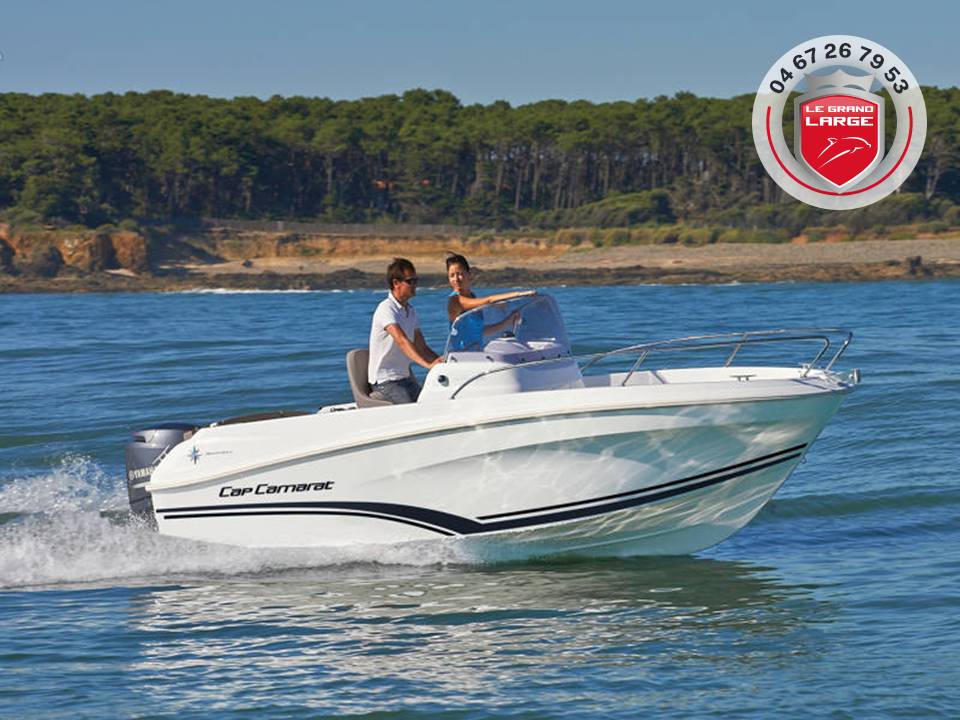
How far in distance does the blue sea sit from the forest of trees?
7183cm

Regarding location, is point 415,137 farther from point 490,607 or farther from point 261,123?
point 490,607

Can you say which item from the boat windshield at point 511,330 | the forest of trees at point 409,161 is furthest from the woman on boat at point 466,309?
the forest of trees at point 409,161

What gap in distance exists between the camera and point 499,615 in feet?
23.0

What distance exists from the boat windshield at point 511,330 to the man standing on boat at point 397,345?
0.20 meters

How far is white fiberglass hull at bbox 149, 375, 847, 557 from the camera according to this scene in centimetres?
718

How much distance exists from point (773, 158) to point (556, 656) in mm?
83532

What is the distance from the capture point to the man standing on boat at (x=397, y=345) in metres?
7.61

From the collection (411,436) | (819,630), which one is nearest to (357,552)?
(411,436)

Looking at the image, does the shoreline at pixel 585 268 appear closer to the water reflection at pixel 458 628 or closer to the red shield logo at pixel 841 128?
the red shield logo at pixel 841 128

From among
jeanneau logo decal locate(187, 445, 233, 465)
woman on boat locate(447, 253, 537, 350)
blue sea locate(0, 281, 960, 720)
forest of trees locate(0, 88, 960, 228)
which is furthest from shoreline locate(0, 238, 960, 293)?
jeanneau logo decal locate(187, 445, 233, 465)

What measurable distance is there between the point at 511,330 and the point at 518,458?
828 millimetres

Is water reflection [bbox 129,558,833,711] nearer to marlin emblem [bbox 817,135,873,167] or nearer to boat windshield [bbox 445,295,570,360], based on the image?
boat windshield [bbox 445,295,570,360]

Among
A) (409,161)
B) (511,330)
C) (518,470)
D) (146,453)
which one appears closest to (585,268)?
(409,161)

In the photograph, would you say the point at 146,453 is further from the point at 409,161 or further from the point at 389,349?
the point at 409,161
